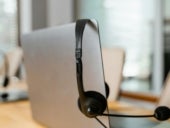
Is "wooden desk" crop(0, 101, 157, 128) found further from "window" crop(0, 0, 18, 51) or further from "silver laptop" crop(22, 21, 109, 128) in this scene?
"window" crop(0, 0, 18, 51)

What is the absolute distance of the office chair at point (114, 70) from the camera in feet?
5.10

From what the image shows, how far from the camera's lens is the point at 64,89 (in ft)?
2.73

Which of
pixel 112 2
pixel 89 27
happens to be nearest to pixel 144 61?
pixel 112 2

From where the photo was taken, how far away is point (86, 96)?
0.70 meters

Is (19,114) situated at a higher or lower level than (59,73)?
lower

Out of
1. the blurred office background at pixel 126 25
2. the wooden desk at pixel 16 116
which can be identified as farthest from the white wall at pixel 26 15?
the wooden desk at pixel 16 116

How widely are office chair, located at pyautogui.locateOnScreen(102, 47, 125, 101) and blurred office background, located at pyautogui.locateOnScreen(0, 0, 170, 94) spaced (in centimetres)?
75

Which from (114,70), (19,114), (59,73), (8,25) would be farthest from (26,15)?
(59,73)

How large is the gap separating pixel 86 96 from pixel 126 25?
264 cm

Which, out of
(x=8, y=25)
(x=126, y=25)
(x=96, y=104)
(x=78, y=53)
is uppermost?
(x=78, y=53)

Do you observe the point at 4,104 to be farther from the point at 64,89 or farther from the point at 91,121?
the point at 91,121

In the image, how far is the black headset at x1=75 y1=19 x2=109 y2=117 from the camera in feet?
2.22

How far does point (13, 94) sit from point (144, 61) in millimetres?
1803

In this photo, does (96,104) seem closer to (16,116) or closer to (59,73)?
(59,73)
